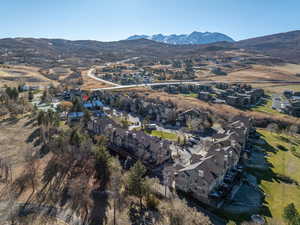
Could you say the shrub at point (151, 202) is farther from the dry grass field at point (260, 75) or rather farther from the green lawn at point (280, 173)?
the dry grass field at point (260, 75)

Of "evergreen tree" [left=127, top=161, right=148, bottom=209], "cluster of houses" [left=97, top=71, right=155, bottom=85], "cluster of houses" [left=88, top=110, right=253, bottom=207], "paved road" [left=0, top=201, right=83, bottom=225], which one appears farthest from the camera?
"cluster of houses" [left=97, top=71, right=155, bottom=85]

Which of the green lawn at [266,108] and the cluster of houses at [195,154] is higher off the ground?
the cluster of houses at [195,154]

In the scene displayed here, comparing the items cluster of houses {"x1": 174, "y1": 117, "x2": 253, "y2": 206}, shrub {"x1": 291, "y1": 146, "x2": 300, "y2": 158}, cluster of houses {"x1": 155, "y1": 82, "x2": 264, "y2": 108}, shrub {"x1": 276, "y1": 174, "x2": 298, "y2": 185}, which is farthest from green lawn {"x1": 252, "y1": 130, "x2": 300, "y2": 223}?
cluster of houses {"x1": 155, "y1": 82, "x2": 264, "y2": 108}

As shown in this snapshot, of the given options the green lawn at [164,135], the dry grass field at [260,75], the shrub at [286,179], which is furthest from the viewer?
the dry grass field at [260,75]

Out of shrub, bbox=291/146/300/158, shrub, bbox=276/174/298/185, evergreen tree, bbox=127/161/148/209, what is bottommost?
shrub, bbox=291/146/300/158

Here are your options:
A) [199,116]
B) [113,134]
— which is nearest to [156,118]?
[199,116]

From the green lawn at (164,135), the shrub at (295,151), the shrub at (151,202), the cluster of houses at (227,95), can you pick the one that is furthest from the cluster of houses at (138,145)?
the cluster of houses at (227,95)

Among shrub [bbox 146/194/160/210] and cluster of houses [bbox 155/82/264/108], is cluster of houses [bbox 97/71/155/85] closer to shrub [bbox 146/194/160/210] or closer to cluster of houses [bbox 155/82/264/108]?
cluster of houses [bbox 155/82/264/108]

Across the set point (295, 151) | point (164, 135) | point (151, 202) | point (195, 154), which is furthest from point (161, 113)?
point (151, 202)
